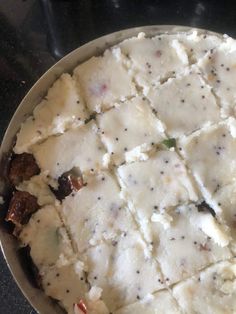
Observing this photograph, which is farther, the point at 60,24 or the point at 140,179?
the point at 60,24

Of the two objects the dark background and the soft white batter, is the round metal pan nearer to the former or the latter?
the soft white batter

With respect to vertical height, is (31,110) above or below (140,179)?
above

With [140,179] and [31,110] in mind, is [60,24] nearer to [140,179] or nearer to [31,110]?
[31,110]

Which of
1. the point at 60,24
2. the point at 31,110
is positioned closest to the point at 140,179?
the point at 31,110

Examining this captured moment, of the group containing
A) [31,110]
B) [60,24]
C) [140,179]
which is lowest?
[140,179]

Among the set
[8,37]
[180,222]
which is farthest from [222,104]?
[8,37]

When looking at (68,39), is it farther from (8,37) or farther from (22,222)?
(22,222)

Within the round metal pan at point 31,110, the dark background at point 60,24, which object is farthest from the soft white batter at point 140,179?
the dark background at point 60,24
